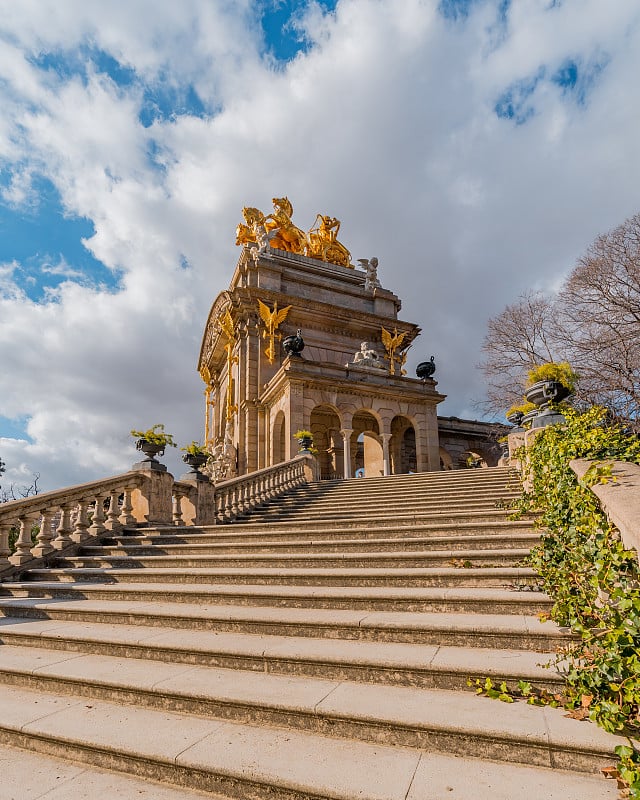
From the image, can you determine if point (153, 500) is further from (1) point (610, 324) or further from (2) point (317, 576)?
(1) point (610, 324)

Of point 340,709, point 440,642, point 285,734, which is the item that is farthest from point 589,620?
point 285,734

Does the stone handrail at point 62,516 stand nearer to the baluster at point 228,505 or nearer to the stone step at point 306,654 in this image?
the baluster at point 228,505

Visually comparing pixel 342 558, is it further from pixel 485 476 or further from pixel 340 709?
pixel 485 476

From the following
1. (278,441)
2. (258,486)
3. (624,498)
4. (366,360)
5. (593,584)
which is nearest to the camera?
(624,498)

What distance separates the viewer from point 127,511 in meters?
9.91

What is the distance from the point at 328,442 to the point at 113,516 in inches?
735

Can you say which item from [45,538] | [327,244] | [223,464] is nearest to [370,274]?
[327,244]

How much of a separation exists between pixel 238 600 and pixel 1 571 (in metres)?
4.60

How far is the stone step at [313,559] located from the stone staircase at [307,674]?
0.03 metres

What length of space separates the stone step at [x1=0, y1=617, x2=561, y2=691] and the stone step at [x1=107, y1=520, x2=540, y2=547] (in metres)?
2.70

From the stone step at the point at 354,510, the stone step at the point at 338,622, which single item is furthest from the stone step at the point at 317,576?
the stone step at the point at 354,510

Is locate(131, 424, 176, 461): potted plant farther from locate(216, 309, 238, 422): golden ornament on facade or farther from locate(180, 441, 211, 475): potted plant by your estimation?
locate(216, 309, 238, 422): golden ornament on facade

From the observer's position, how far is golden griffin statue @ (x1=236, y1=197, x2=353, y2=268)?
3016 cm

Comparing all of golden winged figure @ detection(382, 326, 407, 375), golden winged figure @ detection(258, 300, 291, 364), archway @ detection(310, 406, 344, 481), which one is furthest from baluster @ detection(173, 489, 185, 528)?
golden winged figure @ detection(382, 326, 407, 375)
